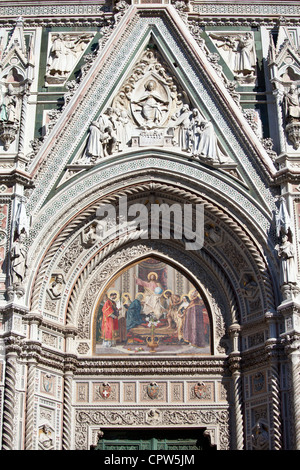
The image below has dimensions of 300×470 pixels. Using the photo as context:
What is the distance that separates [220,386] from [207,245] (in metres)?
2.57

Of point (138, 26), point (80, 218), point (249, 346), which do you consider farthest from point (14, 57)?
point (249, 346)

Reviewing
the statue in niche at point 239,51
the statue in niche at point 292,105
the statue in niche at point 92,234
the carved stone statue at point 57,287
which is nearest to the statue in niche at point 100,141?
the statue in niche at point 92,234

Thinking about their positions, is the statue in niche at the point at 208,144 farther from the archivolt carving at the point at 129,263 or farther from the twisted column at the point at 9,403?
the twisted column at the point at 9,403

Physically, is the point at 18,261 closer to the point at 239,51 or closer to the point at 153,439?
the point at 153,439

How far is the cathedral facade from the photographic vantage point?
49.0ft

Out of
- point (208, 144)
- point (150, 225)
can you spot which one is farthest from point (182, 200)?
point (208, 144)

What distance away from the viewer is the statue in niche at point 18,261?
14.9 meters

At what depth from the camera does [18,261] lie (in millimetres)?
15016

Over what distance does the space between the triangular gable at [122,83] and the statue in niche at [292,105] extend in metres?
0.75

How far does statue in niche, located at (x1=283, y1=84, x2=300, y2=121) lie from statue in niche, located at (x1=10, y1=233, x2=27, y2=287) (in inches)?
209

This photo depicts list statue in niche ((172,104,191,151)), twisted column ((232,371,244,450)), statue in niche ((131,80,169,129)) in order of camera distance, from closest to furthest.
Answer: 1. twisted column ((232,371,244,450))
2. statue in niche ((172,104,191,151))
3. statue in niche ((131,80,169,129))

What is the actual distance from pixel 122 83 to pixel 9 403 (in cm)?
649

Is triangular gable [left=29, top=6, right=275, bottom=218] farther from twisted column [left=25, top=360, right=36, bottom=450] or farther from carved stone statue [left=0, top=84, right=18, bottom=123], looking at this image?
twisted column [left=25, top=360, right=36, bottom=450]

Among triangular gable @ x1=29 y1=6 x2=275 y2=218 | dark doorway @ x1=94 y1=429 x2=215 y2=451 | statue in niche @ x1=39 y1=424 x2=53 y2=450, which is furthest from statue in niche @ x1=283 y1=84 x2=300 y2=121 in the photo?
statue in niche @ x1=39 y1=424 x2=53 y2=450
